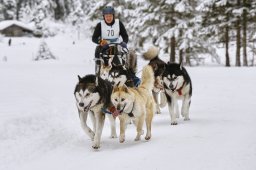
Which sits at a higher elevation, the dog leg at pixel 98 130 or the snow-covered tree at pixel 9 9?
the snow-covered tree at pixel 9 9

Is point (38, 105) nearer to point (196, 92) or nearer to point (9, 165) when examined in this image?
point (9, 165)

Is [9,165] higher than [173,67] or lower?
lower

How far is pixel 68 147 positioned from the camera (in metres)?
6.62

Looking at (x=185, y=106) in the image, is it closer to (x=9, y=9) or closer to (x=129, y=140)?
(x=129, y=140)

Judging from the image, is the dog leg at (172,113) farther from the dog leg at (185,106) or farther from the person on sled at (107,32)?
the person on sled at (107,32)

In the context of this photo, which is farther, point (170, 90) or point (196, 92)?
point (196, 92)

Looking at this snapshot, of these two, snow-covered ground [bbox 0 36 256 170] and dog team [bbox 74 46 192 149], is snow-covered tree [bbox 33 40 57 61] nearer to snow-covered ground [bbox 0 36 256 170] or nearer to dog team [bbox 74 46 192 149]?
snow-covered ground [bbox 0 36 256 170]

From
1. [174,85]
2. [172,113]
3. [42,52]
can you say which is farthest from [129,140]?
[42,52]

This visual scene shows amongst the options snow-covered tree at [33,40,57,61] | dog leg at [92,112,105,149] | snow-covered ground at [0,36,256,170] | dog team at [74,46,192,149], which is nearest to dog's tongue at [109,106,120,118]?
dog team at [74,46,192,149]

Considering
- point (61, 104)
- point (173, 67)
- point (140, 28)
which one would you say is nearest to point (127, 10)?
point (140, 28)

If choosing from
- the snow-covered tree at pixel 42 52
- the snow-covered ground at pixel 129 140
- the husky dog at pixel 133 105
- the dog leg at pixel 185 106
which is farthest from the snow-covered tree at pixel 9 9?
the husky dog at pixel 133 105

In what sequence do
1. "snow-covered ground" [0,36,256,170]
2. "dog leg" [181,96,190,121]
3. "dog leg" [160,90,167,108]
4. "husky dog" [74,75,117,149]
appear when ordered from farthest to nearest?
"dog leg" [160,90,167,108]
"dog leg" [181,96,190,121]
"husky dog" [74,75,117,149]
"snow-covered ground" [0,36,256,170]

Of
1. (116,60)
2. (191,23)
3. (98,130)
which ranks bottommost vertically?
(98,130)

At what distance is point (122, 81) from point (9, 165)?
3.12 m
